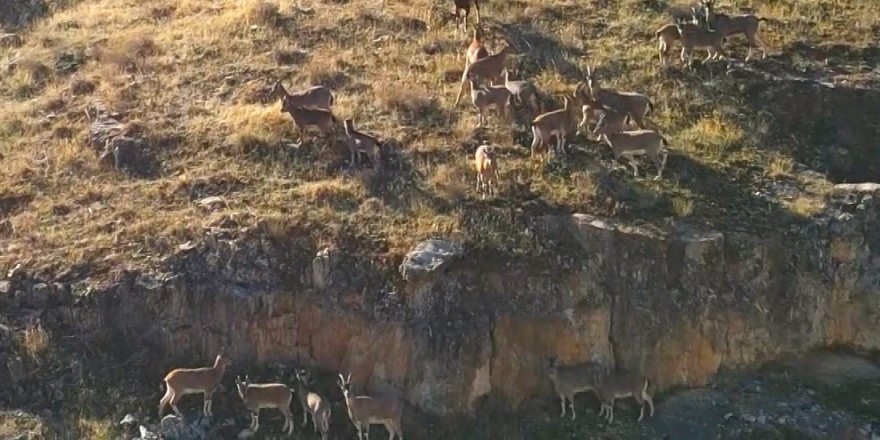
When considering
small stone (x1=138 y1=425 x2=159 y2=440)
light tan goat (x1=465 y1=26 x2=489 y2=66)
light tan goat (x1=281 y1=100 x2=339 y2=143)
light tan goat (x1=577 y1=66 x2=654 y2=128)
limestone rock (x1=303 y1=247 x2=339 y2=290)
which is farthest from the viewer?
light tan goat (x1=465 y1=26 x2=489 y2=66)

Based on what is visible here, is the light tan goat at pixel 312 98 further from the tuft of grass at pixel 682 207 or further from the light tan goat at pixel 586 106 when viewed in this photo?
the tuft of grass at pixel 682 207

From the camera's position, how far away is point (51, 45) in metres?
24.2

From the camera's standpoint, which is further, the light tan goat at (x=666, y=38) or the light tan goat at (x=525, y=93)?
the light tan goat at (x=666, y=38)

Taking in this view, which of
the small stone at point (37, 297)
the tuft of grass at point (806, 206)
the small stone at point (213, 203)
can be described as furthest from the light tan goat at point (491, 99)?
the small stone at point (37, 297)

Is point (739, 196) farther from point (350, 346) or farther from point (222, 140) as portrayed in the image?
point (222, 140)

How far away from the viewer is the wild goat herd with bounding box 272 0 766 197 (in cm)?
1812

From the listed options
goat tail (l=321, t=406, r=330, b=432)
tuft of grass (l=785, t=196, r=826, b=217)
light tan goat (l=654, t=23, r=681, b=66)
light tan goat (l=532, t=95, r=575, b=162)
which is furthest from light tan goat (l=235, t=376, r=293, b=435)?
light tan goat (l=654, t=23, r=681, b=66)

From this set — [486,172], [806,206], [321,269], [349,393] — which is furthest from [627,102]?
[349,393]

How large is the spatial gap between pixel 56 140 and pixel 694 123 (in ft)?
36.1

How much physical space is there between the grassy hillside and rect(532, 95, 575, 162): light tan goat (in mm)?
411

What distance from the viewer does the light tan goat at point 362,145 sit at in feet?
60.0

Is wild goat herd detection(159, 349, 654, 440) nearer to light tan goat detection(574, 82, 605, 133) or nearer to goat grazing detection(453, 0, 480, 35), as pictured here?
light tan goat detection(574, 82, 605, 133)

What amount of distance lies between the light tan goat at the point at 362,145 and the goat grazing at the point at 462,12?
220 inches

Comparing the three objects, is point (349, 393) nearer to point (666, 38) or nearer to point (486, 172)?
point (486, 172)
